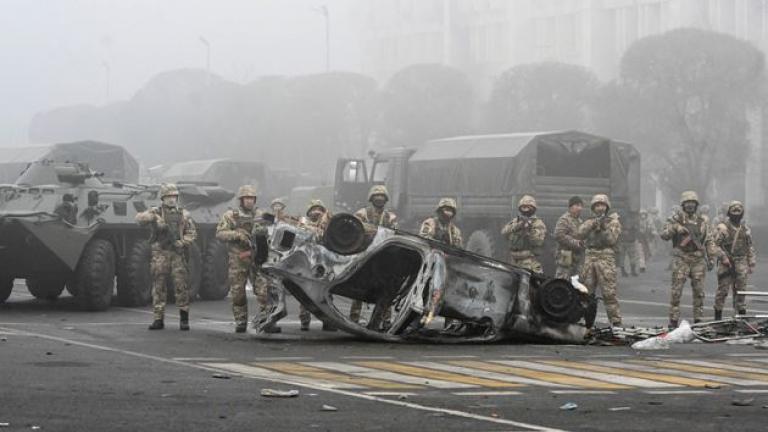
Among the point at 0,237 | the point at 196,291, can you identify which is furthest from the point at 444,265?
the point at 196,291

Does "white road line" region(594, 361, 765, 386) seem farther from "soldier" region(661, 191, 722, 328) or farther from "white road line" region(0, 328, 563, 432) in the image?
"soldier" region(661, 191, 722, 328)

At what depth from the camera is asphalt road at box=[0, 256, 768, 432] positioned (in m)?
Result: 9.89

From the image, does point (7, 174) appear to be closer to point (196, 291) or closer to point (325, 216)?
point (196, 291)

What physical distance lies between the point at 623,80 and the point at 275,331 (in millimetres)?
48487

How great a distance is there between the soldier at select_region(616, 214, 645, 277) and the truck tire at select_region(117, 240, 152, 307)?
43.4 ft

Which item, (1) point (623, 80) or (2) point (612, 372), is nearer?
(2) point (612, 372)

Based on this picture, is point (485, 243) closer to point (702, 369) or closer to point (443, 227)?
point (443, 227)

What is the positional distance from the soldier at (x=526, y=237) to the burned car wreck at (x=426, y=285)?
3124 millimetres

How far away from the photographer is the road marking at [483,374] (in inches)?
484

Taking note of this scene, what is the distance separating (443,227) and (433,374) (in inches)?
229

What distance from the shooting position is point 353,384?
1202 centimetres

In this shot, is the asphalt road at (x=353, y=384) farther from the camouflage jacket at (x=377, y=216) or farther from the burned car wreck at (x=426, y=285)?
the camouflage jacket at (x=377, y=216)

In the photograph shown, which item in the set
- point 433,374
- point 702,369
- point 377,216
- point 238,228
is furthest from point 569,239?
point 433,374

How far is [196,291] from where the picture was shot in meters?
24.6
